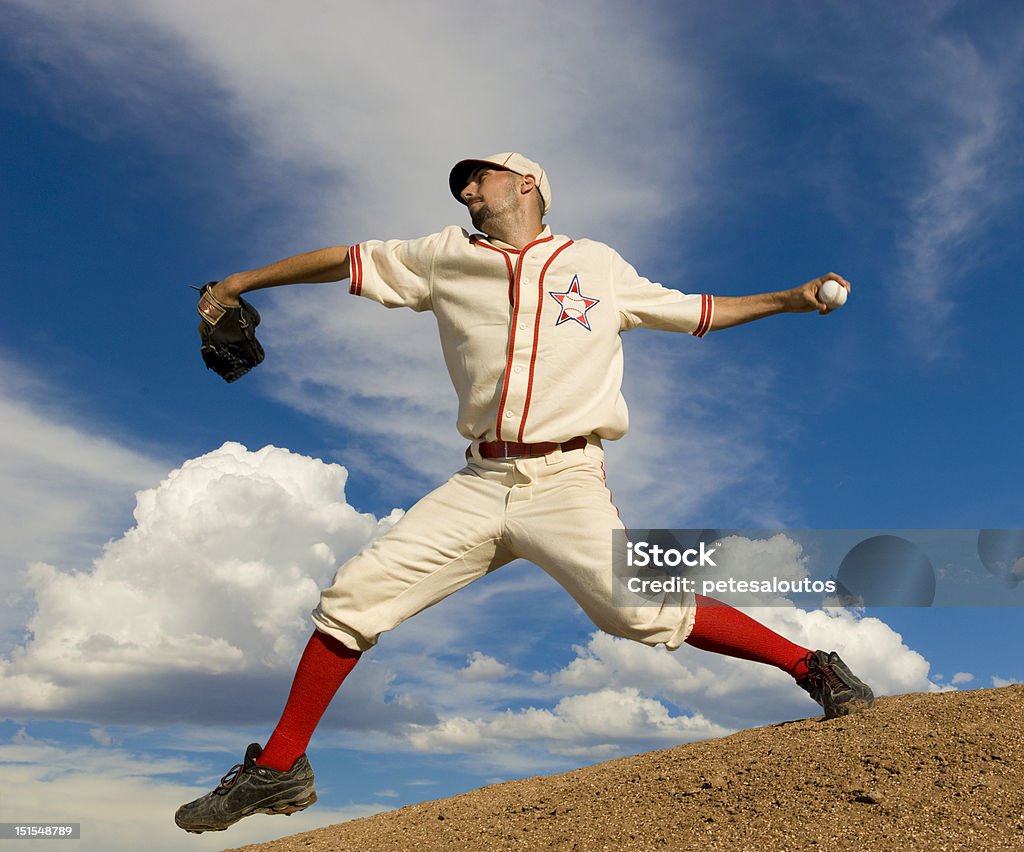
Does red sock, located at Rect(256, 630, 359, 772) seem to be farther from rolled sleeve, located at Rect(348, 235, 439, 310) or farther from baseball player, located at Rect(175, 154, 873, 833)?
rolled sleeve, located at Rect(348, 235, 439, 310)

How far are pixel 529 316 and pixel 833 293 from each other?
1580mm

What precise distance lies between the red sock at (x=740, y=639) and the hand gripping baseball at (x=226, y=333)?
2864mm

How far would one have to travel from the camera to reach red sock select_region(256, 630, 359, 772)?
4848 mm

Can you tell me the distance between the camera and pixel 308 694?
15.9 ft

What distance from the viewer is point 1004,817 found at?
5062 mm

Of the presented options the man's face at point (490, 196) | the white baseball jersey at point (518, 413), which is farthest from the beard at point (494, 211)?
the white baseball jersey at point (518, 413)

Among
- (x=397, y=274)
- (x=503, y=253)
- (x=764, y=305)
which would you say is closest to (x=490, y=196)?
(x=503, y=253)

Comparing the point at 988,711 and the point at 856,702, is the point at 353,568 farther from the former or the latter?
the point at 988,711

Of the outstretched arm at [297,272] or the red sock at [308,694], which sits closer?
the red sock at [308,694]

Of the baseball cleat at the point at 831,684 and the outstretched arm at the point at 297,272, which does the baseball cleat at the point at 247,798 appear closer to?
the outstretched arm at the point at 297,272

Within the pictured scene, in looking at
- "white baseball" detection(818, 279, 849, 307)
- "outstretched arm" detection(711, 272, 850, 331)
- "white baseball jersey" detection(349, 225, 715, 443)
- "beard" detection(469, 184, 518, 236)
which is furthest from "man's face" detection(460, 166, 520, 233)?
"white baseball" detection(818, 279, 849, 307)

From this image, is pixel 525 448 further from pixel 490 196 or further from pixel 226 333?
pixel 226 333

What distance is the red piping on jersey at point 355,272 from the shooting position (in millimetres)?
5367

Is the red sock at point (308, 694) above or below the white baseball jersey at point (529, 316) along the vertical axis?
below
